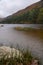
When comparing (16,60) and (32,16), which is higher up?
(32,16)

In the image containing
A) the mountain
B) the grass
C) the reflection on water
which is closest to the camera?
the grass

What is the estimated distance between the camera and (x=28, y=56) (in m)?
10.3

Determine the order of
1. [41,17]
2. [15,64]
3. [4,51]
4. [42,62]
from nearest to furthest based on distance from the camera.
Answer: [15,64]
[4,51]
[42,62]
[41,17]

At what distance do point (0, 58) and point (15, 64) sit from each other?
0.75 meters

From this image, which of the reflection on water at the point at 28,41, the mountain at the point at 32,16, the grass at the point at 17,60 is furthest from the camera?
the mountain at the point at 32,16

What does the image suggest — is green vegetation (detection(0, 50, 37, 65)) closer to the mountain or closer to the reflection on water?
the reflection on water

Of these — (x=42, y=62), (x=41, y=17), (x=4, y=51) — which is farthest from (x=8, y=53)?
(x=41, y=17)

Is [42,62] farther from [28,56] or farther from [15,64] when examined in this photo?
[15,64]

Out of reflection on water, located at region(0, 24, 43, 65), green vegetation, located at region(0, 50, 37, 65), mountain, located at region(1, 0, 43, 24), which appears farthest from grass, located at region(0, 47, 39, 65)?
mountain, located at region(1, 0, 43, 24)

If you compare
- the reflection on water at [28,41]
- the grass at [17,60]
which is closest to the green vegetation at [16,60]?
the grass at [17,60]

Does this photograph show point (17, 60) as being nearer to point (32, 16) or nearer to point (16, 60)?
point (16, 60)

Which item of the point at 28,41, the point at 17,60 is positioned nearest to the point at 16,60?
the point at 17,60

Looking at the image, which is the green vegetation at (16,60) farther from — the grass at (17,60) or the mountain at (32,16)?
the mountain at (32,16)

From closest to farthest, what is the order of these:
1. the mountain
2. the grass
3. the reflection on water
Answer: the grass → the reflection on water → the mountain
